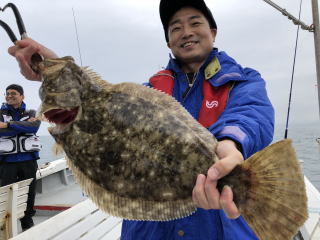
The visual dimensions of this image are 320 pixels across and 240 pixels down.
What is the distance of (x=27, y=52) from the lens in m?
2.11

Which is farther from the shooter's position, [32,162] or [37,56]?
[32,162]

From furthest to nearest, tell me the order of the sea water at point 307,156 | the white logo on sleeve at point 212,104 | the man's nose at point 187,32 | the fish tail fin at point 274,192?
1. the sea water at point 307,156
2. the man's nose at point 187,32
3. the white logo on sleeve at point 212,104
4. the fish tail fin at point 274,192

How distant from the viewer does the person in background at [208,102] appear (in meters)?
1.68

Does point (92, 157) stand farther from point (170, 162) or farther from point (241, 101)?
point (241, 101)

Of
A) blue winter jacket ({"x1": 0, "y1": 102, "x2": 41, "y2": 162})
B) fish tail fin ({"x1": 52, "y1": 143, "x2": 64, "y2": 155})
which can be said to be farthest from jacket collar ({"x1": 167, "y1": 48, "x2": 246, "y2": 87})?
blue winter jacket ({"x1": 0, "y1": 102, "x2": 41, "y2": 162})

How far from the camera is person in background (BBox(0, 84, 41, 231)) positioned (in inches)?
297

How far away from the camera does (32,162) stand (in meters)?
8.07

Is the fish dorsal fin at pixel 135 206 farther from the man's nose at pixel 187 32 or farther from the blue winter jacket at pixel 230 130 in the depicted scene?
the man's nose at pixel 187 32

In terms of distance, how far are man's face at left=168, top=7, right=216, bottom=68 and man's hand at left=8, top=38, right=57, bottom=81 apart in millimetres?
1104

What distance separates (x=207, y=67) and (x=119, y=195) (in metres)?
1.31

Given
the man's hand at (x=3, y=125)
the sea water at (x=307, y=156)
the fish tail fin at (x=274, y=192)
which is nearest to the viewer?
the fish tail fin at (x=274, y=192)

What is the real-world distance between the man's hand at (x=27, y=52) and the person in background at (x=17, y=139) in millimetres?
5735

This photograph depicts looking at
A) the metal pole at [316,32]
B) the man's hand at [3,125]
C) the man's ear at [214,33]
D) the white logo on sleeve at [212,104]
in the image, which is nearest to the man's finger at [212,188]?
the white logo on sleeve at [212,104]

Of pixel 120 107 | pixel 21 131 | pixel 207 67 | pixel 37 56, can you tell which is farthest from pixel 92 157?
pixel 21 131
